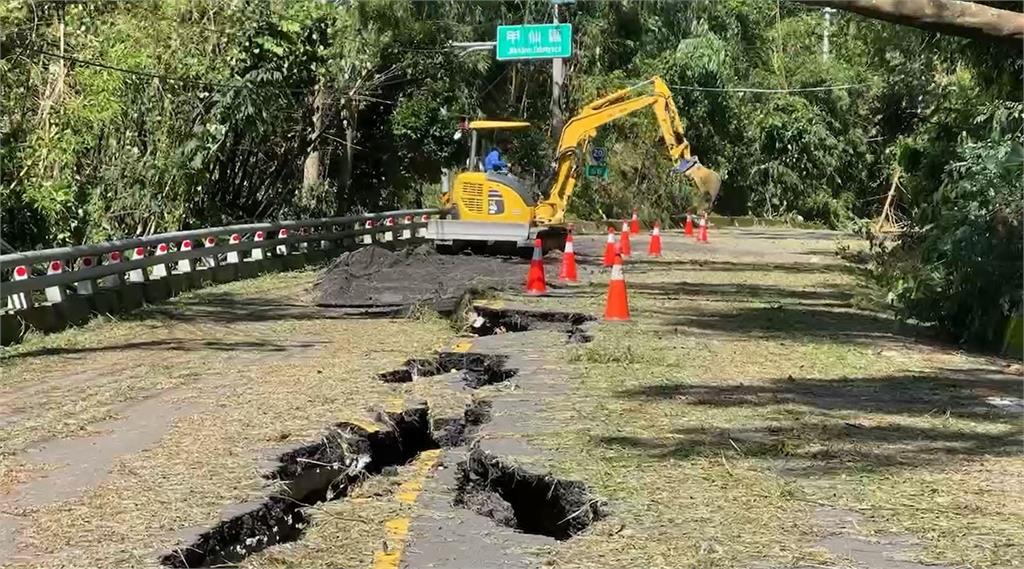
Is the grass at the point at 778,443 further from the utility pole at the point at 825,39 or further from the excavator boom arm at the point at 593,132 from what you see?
the utility pole at the point at 825,39

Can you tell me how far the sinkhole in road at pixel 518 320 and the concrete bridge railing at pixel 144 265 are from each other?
4593 millimetres

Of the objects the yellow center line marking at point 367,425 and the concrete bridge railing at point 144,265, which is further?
the concrete bridge railing at point 144,265

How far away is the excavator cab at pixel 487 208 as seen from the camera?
25109mm

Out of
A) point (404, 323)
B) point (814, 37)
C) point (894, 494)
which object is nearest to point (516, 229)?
point (404, 323)

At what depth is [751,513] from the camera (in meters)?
6.09

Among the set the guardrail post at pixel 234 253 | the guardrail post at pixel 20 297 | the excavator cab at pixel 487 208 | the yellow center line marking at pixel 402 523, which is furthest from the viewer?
the excavator cab at pixel 487 208

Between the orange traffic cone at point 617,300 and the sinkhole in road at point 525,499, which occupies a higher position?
the orange traffic cone at point 617,300

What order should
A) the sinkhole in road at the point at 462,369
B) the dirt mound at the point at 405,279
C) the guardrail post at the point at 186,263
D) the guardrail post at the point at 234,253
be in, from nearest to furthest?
the sinkhole in road at the point at 462,369 < the dirt mound at the point at 405,279 < the guardrail post at the point at 186,263 < the guardrail post at the point at 234,253

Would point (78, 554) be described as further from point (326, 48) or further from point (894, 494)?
point (326, 48)

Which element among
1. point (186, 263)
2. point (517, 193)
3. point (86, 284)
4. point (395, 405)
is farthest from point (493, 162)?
point (395, 405)

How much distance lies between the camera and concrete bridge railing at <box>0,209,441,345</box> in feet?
45.4

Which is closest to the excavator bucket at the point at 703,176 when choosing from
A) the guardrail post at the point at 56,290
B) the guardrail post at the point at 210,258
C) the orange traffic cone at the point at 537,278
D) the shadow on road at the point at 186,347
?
the orange traffic cone at the point at 537,278

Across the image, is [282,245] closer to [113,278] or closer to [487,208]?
[487,208]

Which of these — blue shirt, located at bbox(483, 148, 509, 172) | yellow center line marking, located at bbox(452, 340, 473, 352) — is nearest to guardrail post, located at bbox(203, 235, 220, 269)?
blue shirt, located at bbox(483, 148, 509, 172)
